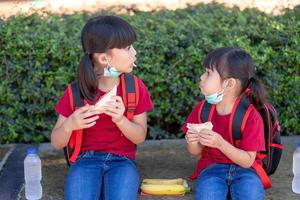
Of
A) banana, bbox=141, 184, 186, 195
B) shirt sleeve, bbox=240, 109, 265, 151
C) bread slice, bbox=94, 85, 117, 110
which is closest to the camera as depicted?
bread slice, bbox=94, 85, 117, 110

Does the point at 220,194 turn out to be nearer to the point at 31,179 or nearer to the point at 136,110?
the point at 136,110

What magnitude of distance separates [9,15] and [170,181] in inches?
94.9

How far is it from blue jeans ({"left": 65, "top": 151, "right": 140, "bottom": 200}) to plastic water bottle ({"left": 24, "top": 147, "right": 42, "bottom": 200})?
0.83 ft

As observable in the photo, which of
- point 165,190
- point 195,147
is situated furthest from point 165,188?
point 195,147

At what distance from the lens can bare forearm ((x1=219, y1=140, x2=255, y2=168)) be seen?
3.92 meters

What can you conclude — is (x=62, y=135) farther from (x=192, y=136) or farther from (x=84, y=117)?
(x=192, y=136)

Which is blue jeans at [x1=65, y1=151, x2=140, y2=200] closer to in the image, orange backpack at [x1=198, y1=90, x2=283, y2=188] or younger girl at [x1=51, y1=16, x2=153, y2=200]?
younger girl at [x1=51, y1=16, x2=153, y2=200]

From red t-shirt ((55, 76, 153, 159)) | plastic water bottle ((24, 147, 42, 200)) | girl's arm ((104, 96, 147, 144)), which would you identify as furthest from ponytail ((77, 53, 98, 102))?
plastic water bottle ((24, 147, 42, 200))

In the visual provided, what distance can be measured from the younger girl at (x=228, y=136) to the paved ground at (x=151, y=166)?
0.26m

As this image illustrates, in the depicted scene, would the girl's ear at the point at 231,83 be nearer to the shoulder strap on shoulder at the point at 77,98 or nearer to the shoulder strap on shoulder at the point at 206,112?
the shoulder strap on shoulder at the point at 206,112

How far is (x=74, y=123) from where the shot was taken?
394 cm

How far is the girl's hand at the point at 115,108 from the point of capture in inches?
152

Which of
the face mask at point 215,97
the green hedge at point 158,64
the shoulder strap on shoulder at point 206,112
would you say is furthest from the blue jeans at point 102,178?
the green hedge at point 158,64

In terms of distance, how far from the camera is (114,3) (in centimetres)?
625
